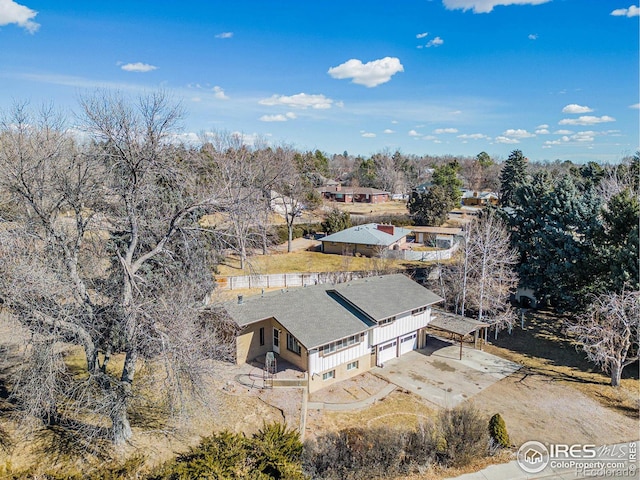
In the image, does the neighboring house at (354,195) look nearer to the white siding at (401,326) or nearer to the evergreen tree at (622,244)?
the evergreen tree at (622,244)

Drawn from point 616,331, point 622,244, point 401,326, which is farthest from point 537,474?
point 622,244

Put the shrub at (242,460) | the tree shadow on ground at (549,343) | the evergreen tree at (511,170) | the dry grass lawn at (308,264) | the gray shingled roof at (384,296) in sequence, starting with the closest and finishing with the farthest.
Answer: the shrub at (242,460)
the gray shingled roof at (384,296)
the tree shadow on ground at (549,343)
the dry grass lawn at (308,264)
the evergreen tree at (511,170)

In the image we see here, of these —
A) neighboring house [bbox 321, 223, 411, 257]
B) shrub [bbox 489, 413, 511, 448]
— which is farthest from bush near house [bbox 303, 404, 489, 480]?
neighboring house [bbox 321, 223, 411, 257]

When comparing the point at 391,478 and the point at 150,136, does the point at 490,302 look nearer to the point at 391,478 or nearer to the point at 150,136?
the point at 391,478

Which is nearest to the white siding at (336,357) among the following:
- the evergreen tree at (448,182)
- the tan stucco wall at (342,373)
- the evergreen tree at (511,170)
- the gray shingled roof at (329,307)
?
the tan stucco wall at (342,373)

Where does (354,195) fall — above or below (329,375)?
above

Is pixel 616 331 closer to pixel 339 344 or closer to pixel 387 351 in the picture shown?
pixel 387 351
